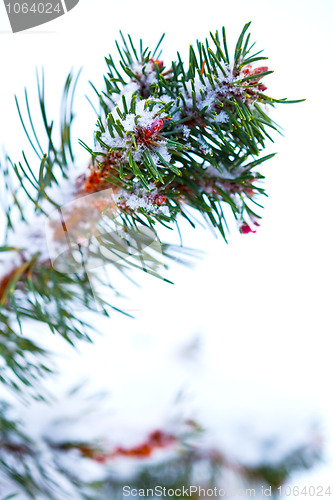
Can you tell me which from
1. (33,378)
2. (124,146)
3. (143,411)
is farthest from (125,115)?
(143,411)

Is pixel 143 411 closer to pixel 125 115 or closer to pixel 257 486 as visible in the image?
pixel 257 486

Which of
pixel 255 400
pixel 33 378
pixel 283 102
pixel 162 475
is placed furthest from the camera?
pixel 255 400

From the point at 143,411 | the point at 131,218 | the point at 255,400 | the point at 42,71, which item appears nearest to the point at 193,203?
the point at 131,218

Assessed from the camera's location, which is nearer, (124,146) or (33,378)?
(124,146)

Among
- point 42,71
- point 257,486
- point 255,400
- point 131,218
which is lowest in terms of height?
point 257,486

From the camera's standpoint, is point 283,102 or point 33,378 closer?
point 283,102

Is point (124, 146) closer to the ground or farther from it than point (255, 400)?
farther from it

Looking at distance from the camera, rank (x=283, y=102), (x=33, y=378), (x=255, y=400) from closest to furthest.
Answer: (x=283, y=102), (x=33, y=378), (x=255, y=400)

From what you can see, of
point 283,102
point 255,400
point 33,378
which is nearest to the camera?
point 283,102

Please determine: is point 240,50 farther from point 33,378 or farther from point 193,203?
point 33,378
